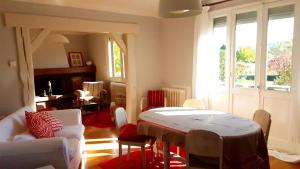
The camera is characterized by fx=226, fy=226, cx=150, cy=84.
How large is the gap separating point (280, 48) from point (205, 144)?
2.32m

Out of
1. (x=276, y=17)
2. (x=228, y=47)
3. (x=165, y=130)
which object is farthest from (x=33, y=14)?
(x=276, y=17)

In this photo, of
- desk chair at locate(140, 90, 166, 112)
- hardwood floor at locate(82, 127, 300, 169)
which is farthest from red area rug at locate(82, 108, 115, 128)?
desk chair at locate(140, 90, 166, 112)

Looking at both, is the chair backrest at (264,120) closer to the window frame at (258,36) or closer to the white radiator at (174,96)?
the window frame at (258,36)

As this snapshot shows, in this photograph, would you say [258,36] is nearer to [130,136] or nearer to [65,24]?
[130,136]

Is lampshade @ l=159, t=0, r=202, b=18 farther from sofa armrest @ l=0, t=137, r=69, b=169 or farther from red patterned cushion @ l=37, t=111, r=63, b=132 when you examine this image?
red patterned cushion @ l=37, t=111, r=63, b=132

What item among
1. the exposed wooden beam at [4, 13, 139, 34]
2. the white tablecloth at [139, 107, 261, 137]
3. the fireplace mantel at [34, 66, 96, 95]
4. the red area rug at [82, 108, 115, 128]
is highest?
the exposed wooden beam at [4, 13, 139, 34]

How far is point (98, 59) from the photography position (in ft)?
24.8

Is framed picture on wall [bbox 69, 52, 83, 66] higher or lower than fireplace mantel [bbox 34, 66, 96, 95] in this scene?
higher

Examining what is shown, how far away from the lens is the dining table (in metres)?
2.05

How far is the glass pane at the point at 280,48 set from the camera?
328cm

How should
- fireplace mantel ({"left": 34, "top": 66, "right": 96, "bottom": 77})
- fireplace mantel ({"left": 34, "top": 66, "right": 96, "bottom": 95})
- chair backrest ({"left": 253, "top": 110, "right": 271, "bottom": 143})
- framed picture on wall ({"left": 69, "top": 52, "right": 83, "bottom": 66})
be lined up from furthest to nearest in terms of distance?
framed picture on wall ({"left": 69, "top": 52, "right": 83, "bottom": 66})
fireplace mantel ({"left": 34, "top": 66, "right": 96, "bottom": 95})
fireplace mantel ({"left": 34, "top": 66, "right": 96, "bottom": 77})
chair backrest ({"left": 253, "top": 110, "right": 271, "bottom": 143})

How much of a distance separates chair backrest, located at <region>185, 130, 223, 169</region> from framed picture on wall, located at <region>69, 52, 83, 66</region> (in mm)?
6289

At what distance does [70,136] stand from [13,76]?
154cm

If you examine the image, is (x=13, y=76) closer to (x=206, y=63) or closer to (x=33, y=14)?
(x=33, y=14)
